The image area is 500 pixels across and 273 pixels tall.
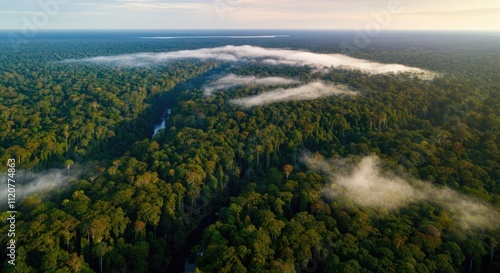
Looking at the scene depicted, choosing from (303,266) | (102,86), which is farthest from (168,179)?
(102,86)

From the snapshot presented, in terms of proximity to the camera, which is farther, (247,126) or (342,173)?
(247,126)

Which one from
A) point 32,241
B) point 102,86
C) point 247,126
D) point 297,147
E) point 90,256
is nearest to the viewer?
point 32,241

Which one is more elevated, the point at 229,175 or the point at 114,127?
the point at 114,127

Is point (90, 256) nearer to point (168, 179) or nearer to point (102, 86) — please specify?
point (168, 179)

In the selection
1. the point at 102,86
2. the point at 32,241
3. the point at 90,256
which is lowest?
the point at 90,256

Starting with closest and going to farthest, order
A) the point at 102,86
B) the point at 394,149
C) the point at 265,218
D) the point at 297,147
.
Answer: the point at 265,218 < the point at 394,149 < the point at 297,147 < the point at 102,86

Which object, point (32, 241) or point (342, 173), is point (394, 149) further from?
point (32, 241)
